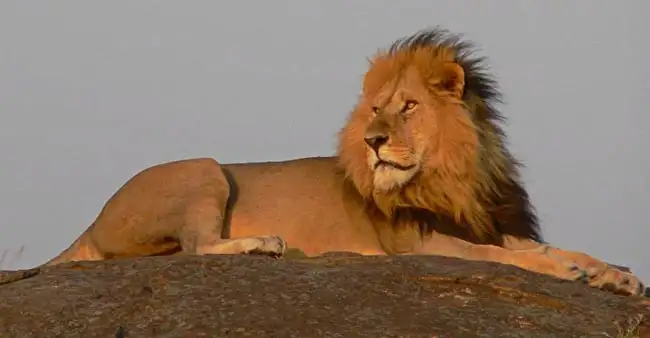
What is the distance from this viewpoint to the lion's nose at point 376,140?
609 cm

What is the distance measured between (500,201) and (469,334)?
225cm

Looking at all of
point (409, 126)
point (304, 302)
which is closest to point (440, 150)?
point (409, 126)

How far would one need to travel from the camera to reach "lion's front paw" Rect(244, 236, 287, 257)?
571cm

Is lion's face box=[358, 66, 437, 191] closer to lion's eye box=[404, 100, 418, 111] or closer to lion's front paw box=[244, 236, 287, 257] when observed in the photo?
lion's eye box=[404, 100, 418, 111]

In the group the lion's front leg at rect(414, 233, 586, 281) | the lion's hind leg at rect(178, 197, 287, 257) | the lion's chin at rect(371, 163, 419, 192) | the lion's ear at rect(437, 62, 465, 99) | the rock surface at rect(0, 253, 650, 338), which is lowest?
the rock surface at rect(0, 253, 650, 338)

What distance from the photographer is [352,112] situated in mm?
6770

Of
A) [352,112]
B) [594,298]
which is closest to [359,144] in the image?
[352,112]

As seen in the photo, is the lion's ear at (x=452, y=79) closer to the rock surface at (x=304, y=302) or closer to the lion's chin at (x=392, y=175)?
the lion's chin at (x=392, y=175)

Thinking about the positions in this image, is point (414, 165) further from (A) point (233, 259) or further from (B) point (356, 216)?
(A) point (233, 259)

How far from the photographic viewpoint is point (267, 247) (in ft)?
18.7

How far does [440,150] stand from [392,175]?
12.7 inches

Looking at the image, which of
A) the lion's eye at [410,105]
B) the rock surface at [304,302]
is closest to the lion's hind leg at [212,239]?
Result: the rock surface at [304,302]

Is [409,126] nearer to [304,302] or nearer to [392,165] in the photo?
[392,165]

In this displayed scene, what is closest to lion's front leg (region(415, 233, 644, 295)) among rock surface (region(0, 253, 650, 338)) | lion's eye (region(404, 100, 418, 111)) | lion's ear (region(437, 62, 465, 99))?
rock surface (region(0, 253, 650, 338))
